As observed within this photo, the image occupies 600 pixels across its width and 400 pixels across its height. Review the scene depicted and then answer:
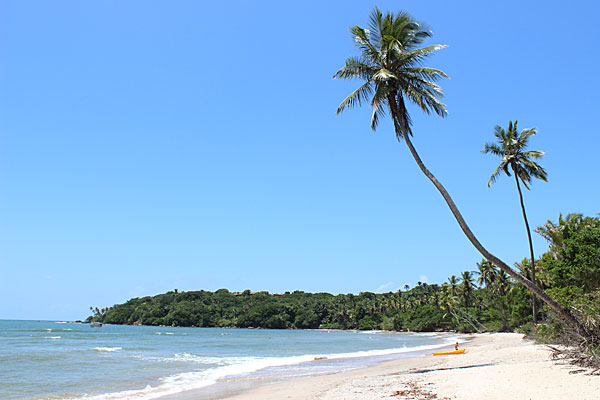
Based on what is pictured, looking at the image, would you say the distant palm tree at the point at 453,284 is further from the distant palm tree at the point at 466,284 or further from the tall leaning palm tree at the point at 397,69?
the tall leaning palm tree at the point at 397,69

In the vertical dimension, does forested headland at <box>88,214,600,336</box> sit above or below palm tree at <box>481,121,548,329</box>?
below

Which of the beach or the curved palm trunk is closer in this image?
the beach

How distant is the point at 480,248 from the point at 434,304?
82.3m

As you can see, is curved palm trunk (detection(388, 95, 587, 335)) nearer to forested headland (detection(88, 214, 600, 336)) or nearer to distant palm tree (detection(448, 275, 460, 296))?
forested headland (detection(88, 214, 600, 336))

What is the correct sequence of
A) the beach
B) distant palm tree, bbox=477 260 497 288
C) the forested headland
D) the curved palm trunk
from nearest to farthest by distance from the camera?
the beach, the curved palm trunk, the forested headland, distant palm tree, bbox=477 260 497 288

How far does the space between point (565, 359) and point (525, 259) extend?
81.8ft

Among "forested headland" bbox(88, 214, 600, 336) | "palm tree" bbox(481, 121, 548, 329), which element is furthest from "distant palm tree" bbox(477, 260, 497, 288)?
"palm tree" bbox(481, 121, 548, 329)

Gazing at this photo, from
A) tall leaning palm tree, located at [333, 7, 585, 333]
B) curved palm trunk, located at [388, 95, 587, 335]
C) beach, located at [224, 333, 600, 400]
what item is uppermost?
tall leaning palm tree, located at [333, 7, 585, 333]

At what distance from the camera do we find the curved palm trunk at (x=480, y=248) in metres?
11.7

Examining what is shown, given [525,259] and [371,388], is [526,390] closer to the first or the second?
[371,388]

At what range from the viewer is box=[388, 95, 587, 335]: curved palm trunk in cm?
1167

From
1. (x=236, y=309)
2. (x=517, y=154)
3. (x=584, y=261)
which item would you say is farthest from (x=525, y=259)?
(x=236, y=309)

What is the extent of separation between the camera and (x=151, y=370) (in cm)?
2478

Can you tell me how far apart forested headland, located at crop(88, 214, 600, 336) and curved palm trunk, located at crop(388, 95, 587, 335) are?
0.58 metres
